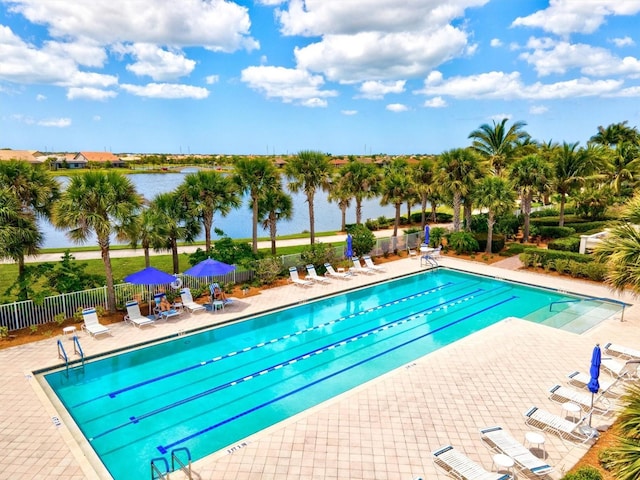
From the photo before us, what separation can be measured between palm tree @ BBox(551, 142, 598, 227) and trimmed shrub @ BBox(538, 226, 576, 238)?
2349 mm

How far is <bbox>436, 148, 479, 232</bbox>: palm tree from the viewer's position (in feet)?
82.1

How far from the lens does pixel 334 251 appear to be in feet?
72.5

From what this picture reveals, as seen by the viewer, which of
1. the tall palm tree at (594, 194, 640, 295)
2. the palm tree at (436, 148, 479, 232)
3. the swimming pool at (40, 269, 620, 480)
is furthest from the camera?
the palm tree at (436, 148, 479, 232)

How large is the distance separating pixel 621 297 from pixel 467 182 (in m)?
10.2

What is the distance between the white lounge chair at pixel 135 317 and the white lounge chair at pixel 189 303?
150 centimetres

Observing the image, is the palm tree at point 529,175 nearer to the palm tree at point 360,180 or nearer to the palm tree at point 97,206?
the palm tree at point 360,180

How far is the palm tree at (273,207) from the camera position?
2178cm

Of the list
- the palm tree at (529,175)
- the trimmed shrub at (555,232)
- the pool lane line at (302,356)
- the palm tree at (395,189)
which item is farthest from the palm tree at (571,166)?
the pool lane line at (302,356)

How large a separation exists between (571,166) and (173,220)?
24.1m

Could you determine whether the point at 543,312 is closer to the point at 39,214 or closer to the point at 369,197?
the point at 369,197

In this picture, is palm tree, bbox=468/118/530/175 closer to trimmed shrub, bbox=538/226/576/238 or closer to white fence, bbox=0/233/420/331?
trimmed shrub, bbox=538/226/576/238

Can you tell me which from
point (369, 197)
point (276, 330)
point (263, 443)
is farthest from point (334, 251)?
point (263, 443)

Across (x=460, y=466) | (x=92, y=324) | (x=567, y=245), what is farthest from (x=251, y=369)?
(x=567, y=245)

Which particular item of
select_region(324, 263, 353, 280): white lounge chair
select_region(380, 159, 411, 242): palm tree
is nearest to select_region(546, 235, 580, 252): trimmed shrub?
select_region(380, 159, 411, 242): palm tree
